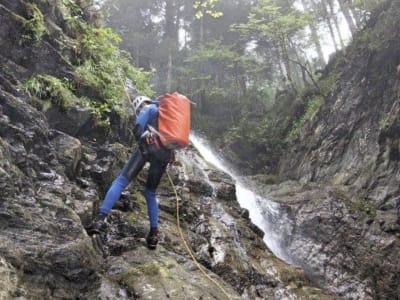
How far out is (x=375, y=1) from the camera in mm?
16594

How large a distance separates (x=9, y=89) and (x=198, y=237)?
158 inches

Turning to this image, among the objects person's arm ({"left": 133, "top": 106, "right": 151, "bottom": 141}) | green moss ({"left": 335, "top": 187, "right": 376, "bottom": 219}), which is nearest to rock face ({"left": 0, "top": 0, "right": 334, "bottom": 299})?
person's arm ({"left": 133, "top": 106, "right": 151, "bottom": 141})

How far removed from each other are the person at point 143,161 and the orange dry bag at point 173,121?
124 millimetres

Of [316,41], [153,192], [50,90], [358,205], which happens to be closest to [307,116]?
[358,205]

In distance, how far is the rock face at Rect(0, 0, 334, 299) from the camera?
4457 mm

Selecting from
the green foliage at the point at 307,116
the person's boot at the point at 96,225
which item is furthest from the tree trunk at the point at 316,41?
the person's boot at the point at 96,225

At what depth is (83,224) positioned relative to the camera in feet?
18.6

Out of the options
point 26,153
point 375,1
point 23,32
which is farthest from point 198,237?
point 375,1

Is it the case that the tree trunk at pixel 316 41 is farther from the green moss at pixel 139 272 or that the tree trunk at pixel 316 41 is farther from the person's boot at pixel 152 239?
the green moss at pixel 139 272

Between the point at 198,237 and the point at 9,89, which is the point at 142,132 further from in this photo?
the point at 198,237

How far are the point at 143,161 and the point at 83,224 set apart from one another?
3.83ft

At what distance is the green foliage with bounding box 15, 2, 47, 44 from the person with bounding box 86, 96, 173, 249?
2.86 meters

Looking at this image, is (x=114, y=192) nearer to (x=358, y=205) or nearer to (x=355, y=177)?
(x=358, y=205)

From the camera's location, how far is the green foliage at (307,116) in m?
18.1
